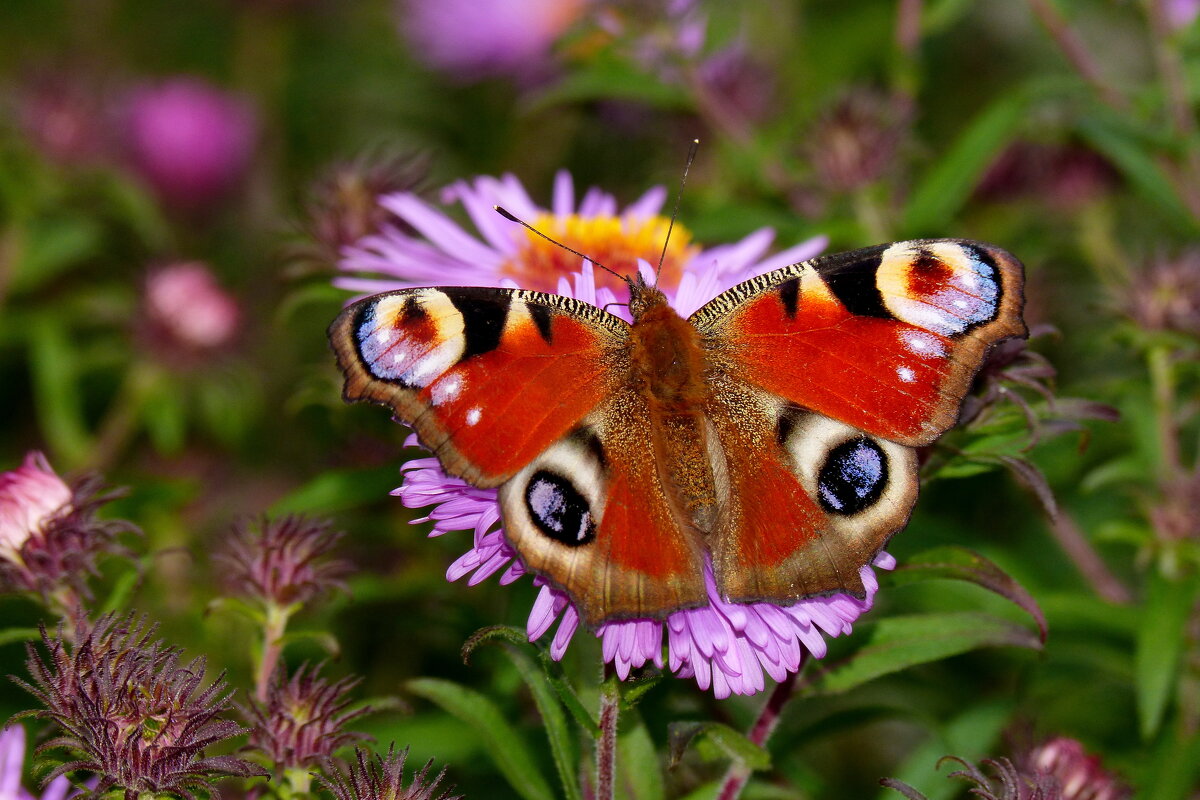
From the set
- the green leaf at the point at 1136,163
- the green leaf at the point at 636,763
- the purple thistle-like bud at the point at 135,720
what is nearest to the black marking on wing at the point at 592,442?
the green leaf at the point at 636,763

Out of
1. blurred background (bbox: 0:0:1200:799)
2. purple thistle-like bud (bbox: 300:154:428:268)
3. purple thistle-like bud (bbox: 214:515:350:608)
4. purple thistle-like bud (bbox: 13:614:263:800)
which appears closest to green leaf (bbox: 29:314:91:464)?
blurred background (bbox: 0:0:1200:799)

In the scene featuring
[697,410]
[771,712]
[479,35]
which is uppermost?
[479,35]

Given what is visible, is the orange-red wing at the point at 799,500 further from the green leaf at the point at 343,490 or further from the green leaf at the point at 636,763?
the green leaf at the point at 343,490

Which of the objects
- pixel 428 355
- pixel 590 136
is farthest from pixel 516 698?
pixel 590 136

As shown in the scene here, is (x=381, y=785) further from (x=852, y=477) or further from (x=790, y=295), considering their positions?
(x=790, y=295)

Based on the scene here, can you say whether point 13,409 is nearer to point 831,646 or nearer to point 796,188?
point 796,188

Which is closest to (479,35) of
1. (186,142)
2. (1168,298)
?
(186,142)

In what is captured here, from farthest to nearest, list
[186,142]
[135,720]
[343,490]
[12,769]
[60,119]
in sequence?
[186,142] < [60,119] < [343,490] < [135,720] < [12,769]
